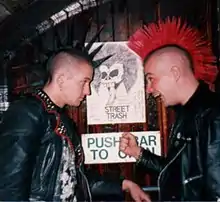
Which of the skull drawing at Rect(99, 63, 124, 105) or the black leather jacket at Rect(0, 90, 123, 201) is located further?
the skull drawing at Rect(99, 63, 124, 105)

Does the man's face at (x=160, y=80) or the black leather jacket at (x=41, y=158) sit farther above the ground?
the man's face at (x=160, y=80)

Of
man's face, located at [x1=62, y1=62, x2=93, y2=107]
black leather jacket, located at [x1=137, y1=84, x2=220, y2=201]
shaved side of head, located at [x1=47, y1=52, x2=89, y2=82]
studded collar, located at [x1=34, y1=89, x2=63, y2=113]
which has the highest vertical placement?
shaved side of head, located at [x1=47, y1=52, x2=89, y2=82]

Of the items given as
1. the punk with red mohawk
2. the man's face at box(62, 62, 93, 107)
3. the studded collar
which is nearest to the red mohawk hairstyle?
the punk with red mohawk

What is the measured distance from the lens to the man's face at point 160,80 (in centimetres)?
235

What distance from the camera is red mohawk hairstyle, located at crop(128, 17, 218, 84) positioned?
7.66 ft

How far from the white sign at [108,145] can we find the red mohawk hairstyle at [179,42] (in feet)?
1.61

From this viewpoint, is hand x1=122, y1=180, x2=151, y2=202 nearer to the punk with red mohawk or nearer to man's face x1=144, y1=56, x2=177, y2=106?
the punk with red mohawk

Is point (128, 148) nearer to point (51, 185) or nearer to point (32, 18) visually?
point (51, 185)

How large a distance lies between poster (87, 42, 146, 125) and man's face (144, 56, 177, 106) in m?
0.05

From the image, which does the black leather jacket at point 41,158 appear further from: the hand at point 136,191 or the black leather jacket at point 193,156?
the black leather jacket at point 193,156

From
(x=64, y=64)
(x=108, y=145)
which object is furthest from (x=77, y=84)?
(x=108, y=145)

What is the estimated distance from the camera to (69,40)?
92.6 inches

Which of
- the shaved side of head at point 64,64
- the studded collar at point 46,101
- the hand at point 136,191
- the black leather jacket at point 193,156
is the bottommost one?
the hand at point 136,191

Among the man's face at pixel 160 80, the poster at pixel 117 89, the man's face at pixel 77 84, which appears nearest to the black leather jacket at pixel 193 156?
the man's face at pixel 160 80
